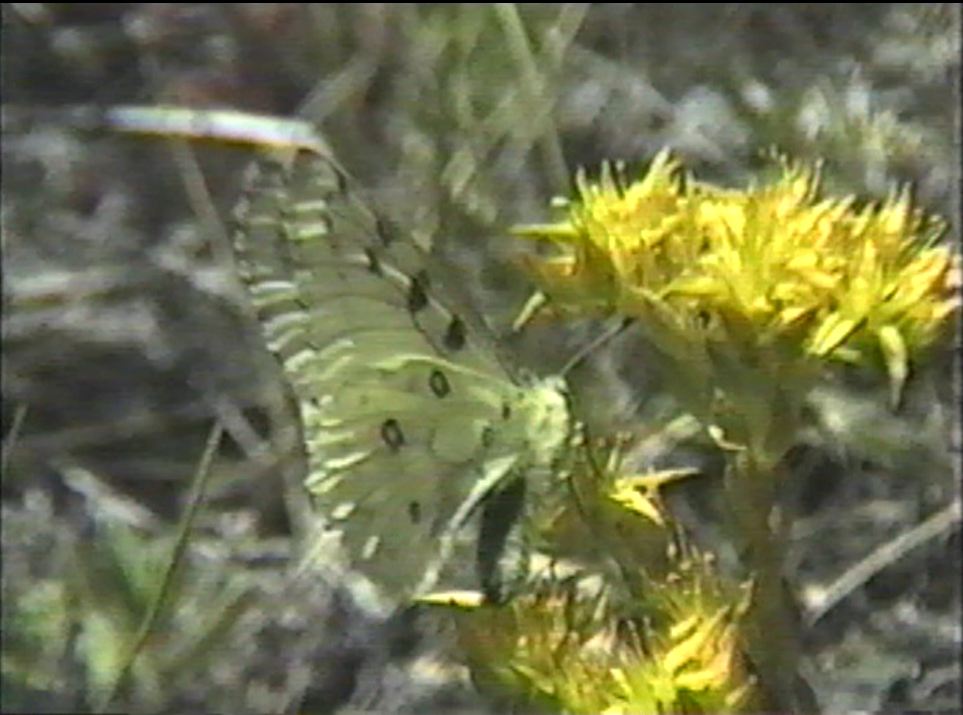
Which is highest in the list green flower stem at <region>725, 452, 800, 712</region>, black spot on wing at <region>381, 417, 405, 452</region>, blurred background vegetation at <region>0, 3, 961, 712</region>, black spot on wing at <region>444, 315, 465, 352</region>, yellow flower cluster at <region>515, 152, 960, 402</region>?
yellow flower cluster at <region>515, 152, 960, 402</region>

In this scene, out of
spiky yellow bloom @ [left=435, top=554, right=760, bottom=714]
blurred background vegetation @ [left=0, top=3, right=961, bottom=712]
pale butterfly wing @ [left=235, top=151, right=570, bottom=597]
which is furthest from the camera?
blurred background vegetation @ [left=0, top=3, right=961, bottom=712]

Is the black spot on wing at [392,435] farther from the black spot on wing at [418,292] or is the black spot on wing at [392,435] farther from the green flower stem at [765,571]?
the green flower stem at [765,571]

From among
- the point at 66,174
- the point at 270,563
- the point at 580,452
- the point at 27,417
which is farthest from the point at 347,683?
the point at 66,174

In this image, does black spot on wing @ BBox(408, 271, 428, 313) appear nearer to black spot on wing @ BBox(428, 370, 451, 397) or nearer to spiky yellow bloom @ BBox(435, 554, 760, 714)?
black spot on wing @ BBox(428, 370, 451, 397)

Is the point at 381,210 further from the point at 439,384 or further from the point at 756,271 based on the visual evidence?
the point at 756,271

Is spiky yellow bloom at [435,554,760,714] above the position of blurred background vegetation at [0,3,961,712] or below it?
above

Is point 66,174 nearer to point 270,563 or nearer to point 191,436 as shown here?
point 191,436

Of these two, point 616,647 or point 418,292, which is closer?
point 616,647

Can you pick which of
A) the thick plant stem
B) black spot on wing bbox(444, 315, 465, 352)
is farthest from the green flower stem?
black spot on wing bbox(444, 315, 465, 352)

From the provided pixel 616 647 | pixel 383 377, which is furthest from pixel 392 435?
pixel 616 647
